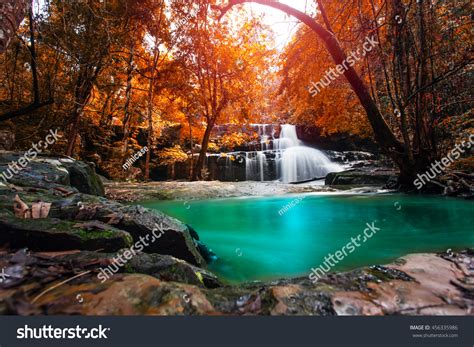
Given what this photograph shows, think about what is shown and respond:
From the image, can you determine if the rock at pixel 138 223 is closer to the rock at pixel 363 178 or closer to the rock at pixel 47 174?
the rock at pixel 47 174

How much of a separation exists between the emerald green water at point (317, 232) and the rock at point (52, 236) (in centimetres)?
117

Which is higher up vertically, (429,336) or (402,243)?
(429,336)

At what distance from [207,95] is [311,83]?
632 centimetres

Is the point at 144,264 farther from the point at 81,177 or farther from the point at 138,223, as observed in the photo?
the point at 81,177

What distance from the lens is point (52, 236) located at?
5.53ft

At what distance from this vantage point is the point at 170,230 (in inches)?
99.7

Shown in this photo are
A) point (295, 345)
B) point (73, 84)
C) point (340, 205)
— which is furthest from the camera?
point (73, 84)

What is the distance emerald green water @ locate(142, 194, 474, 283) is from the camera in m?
2.66

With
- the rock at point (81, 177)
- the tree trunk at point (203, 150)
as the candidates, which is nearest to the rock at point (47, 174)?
the rock at point (81, 177)

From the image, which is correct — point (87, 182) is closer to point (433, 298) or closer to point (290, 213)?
point (290, 213)

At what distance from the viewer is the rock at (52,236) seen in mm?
1663

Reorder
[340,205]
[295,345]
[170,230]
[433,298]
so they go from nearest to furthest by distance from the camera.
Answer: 1. [295,345]
2. [433,298]
3. [170,230]
4. [340,205]

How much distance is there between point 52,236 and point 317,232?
3.40 meters

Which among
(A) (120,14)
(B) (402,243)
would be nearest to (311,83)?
(A) (120,14)
